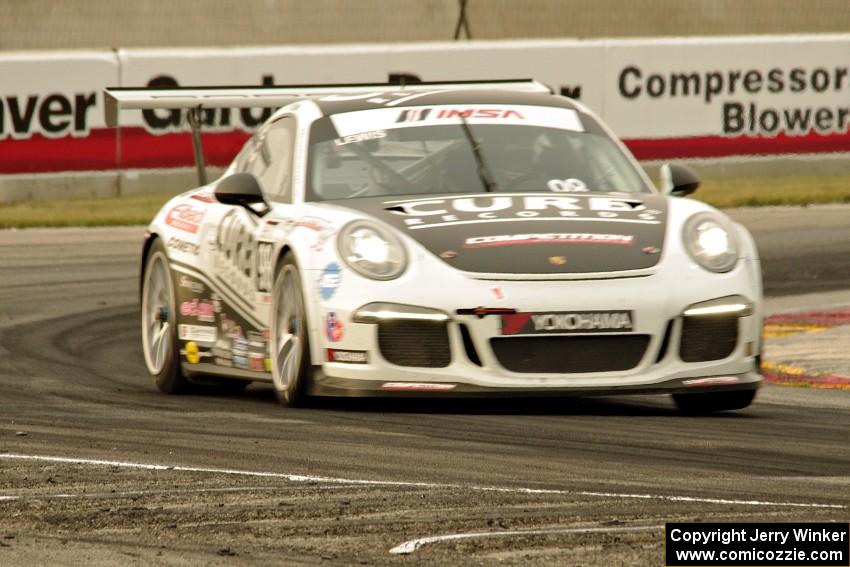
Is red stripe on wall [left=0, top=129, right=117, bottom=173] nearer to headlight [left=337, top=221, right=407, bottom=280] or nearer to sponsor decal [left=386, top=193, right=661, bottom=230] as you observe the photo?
sponsor decal [left=386, top=193, right=661, bottom=230]

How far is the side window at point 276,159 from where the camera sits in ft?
29.6

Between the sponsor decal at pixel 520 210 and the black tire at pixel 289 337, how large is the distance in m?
0.51

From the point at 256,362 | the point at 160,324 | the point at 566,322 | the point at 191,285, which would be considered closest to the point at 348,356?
the point at 566,322

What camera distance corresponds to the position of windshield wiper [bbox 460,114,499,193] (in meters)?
8.72

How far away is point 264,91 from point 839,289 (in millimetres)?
6140

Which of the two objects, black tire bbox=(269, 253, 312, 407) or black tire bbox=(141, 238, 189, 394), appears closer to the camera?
black tire bbox=(269, 253, 312, 407)

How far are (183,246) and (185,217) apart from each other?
180mm

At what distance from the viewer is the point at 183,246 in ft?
Answer: 32.0

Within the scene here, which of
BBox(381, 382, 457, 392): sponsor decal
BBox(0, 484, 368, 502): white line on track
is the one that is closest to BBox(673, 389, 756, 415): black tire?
BBox(381, 382, 457, 392): sponsor decal

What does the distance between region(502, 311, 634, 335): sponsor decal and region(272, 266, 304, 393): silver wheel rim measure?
0.90 metres

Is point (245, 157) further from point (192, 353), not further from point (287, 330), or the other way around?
point (287, 330)

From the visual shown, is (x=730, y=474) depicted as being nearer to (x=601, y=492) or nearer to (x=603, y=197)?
(x=601, y=492)

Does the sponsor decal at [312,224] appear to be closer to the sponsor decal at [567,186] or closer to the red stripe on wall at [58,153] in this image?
the sponsor decal at [567,186]

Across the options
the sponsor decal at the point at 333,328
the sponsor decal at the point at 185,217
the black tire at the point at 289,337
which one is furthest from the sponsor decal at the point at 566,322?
the sponsor decal at the point at 185,217
